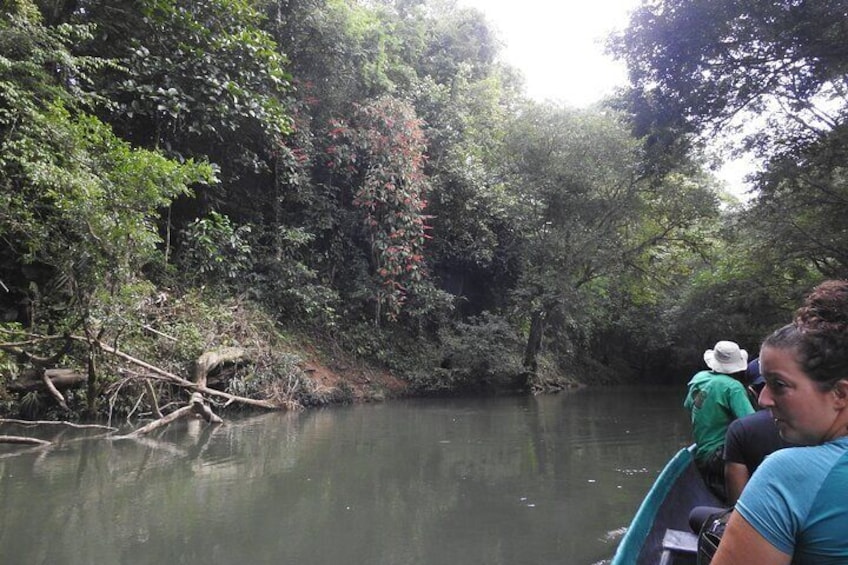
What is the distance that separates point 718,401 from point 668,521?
0.77m

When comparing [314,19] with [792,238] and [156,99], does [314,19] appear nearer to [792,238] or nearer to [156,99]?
[156,99]

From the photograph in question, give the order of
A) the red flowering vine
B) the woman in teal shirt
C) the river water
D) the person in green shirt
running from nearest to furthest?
A: the woman in teal shirt
the person in green shirt
the river water
the red flowering vine

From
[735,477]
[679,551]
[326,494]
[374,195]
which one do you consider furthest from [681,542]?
[374,195]

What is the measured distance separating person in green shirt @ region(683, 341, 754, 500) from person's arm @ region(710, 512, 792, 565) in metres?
2.23

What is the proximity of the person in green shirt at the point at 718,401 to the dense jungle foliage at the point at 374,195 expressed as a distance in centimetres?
617

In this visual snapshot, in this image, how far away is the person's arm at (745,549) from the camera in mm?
1026

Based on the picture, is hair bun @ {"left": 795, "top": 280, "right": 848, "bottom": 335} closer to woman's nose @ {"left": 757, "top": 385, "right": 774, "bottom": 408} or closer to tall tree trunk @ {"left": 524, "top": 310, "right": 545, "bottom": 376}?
woman's nose @ {"left": 757, "top": 385, "right": 774, "bottom": 408}

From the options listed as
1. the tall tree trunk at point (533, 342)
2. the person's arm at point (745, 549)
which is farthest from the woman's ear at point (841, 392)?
the tall tree trunk at point (533, 342)

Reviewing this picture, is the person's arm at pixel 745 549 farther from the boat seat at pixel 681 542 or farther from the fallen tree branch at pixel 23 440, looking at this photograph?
the fallen tree branch at pixel 23 440

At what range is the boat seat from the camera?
2.71 metres

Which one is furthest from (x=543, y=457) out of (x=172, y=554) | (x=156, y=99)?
(x=156, y=99)

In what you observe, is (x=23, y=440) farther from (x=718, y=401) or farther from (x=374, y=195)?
(x=374, y=195)

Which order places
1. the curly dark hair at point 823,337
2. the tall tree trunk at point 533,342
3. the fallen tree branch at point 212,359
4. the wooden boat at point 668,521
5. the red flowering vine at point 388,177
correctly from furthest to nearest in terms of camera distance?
1. the tall tree trunk at point 533,342
2. the red flowering vine at point 388,177
3. the fallen tree branch at point 212,359
4. the wooden boat at point 668,521
5. the curly dark hair at point 823,337

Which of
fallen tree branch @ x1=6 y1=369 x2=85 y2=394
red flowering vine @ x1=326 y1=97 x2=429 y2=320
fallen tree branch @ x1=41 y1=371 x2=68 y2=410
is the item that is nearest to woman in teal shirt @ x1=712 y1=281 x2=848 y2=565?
fallen tree branch @ x1=41 y1=371 x2=68 y2=410
